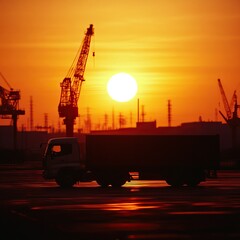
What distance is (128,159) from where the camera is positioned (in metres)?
47.6

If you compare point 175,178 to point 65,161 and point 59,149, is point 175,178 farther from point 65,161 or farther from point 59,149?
point 59,149

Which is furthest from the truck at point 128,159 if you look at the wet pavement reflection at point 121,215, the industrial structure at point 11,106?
the industrial structure at point 11,106

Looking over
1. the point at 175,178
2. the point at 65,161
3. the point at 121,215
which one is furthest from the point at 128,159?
the point at 121,215

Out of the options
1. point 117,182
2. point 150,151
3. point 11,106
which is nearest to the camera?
point 117,182

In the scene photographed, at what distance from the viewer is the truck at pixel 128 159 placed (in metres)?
47.0

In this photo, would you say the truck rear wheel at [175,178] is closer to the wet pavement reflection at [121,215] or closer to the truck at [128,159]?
the truck at [128,159]

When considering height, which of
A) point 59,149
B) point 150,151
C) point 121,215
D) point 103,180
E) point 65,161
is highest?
point 59,149

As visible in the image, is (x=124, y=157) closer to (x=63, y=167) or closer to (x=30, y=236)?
(x=63, y=167)

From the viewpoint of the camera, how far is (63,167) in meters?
46.8

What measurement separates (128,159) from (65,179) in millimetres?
3713

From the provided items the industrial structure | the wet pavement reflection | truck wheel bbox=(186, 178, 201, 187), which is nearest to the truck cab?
truck wheel bbox=(186, 178, 201, 187)

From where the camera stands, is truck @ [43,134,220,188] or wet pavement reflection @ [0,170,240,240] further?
truck @ [43,134,220,188]

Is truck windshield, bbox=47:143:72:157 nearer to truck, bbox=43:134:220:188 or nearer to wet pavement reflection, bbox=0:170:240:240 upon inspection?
truck, bbox=43:134:220:188

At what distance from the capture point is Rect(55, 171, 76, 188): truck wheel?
46.7 metres
